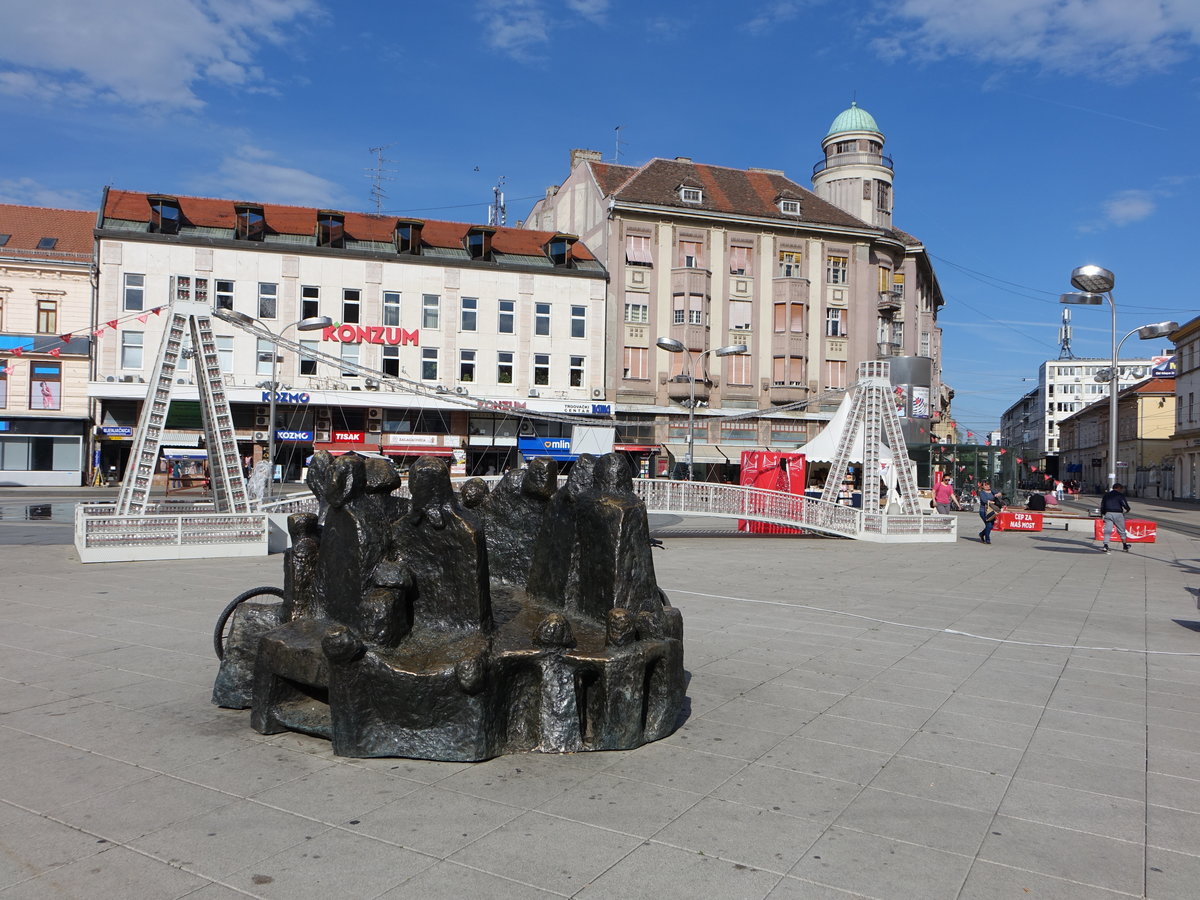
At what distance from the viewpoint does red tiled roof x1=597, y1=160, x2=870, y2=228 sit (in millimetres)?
43344

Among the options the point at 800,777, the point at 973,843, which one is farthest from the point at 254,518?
the point at 973,843

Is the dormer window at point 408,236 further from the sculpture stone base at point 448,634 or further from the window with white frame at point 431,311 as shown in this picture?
the sculpture stone base at point 448,634

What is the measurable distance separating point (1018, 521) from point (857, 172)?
29.7 metres

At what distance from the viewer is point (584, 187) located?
45.5m

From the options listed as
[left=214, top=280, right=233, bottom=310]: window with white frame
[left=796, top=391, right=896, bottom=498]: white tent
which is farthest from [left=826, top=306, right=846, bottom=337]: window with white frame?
[left=214, top=280, right=233, bottom=310]: window with white frame

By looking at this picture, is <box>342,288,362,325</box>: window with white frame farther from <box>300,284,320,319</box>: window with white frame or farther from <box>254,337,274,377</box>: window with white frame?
<box>254,337,274,377</box>: window with white frame

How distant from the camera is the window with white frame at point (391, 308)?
3878 cm

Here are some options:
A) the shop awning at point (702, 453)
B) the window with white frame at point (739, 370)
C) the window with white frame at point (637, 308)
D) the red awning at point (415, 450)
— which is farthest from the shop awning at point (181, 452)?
the window with white frame at point (739, 370)

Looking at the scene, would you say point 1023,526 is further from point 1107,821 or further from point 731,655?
point 1107,821

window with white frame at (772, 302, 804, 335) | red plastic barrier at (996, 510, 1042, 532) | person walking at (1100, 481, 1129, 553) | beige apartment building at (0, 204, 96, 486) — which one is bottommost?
red plastic barrier at (996, 510, 1042, 532)

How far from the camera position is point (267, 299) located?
122 ft

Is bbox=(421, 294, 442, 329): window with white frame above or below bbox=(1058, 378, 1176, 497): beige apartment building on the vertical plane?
above

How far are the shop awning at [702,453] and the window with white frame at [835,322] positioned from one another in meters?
8.12

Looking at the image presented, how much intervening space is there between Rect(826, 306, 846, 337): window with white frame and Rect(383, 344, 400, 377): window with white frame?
20.7 meters
